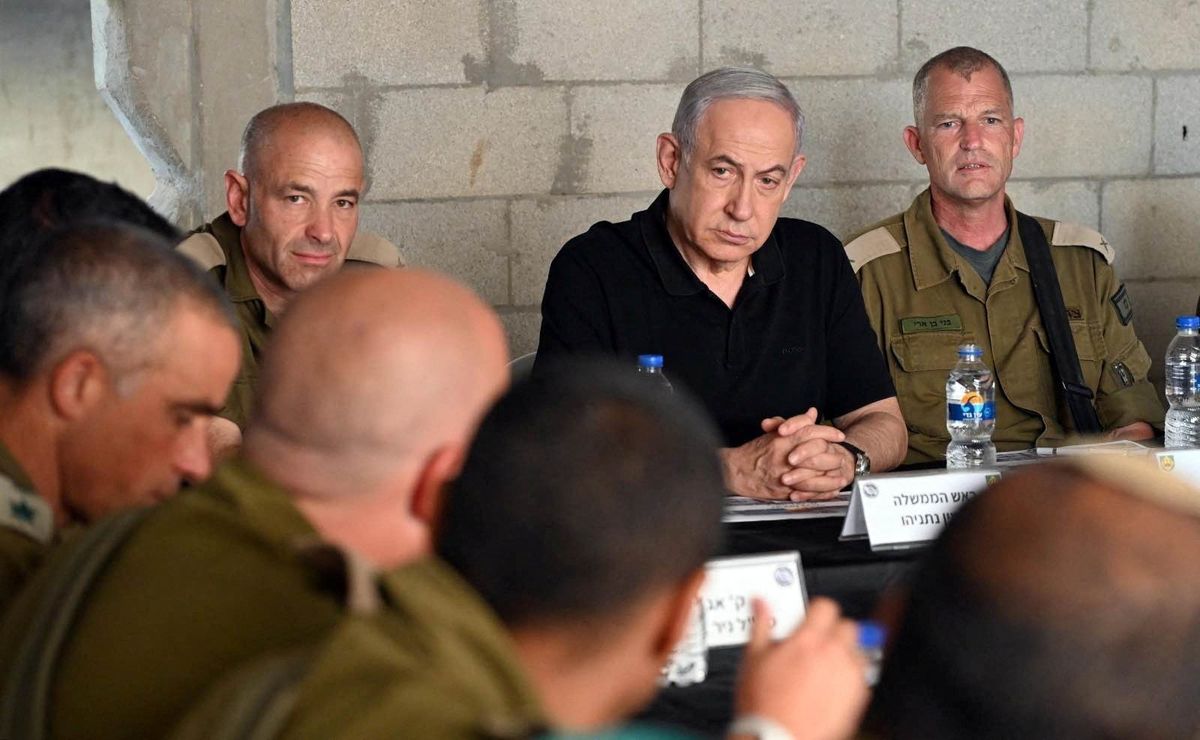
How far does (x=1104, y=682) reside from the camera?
879mm

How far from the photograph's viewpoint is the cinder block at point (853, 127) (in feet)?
12.8

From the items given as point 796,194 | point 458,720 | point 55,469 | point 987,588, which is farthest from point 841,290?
point 458,720

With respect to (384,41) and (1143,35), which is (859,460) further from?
(1143,35)

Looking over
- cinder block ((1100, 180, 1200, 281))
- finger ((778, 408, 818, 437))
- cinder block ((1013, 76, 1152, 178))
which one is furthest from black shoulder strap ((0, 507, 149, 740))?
cinder block ((1100, 180, 1200, 281))

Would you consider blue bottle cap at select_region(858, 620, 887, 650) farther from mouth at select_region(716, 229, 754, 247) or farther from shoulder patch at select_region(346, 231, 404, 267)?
shoulder patch at select_region(346, 231, 404, 267)

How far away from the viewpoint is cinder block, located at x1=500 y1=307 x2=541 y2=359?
12.6 feet

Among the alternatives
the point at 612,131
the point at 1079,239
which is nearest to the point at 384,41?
the point at 612,131

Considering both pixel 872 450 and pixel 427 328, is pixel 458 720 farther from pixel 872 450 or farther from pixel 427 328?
pixel 872 450

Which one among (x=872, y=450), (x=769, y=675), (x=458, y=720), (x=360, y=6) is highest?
(x=360, y=6)

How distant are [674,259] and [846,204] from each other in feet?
3.91

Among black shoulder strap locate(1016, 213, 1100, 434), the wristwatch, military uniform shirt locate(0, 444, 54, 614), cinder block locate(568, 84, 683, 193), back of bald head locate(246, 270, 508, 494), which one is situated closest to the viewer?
back of bald head locate(246, 270, 508, 494)

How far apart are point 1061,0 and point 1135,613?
3.41m

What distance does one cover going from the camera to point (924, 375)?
3.25m

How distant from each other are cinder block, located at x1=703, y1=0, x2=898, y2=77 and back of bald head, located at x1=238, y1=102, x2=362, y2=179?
1272 millimetres
